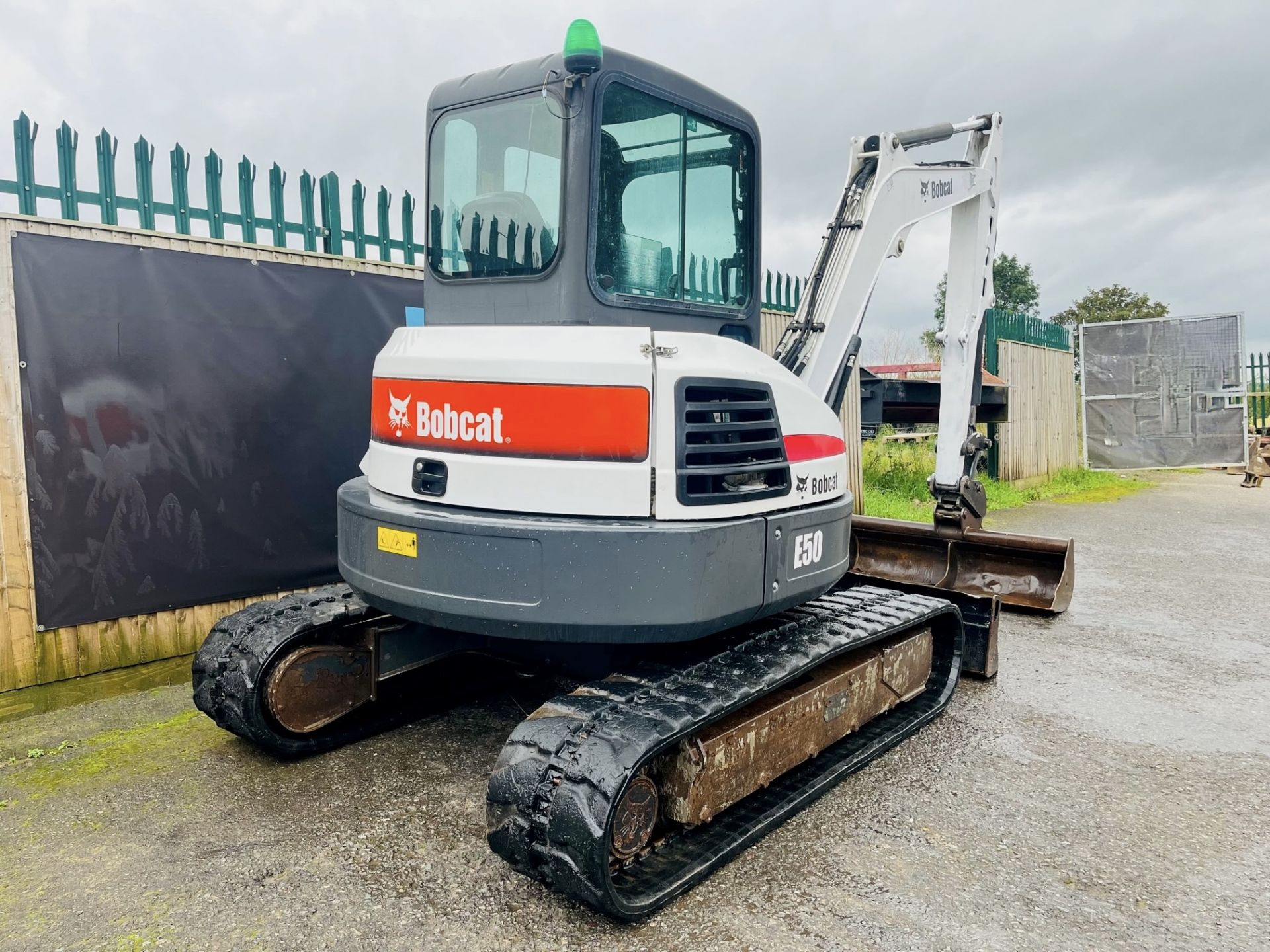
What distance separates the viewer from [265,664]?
3414 millimetres

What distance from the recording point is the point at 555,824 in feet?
7.96

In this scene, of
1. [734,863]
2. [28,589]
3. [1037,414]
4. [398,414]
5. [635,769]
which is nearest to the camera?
[635,769]

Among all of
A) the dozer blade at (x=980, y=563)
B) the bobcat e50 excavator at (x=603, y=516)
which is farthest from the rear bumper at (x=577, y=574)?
the dozer blade at (x=980, y=563)

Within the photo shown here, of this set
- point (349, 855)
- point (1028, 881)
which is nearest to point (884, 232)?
point (1028, 881)

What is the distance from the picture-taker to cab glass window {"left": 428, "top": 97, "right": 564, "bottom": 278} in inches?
116

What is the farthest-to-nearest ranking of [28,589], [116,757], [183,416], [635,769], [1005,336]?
1. [1005,336]
2. [183,416]
3. [28,589]
4. [116,757]
5. [635,769]

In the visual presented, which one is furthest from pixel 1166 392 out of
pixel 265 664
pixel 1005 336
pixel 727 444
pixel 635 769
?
pixel 265 664

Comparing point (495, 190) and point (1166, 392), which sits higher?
point (495, 190)

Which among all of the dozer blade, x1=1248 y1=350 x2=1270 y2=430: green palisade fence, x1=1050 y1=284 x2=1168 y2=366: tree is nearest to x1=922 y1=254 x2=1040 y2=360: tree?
x1=1050 y1=284 x2=1168 y2=366: tree

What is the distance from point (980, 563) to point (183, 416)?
498 cm

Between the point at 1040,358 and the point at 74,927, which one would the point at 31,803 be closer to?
the point at 74,927

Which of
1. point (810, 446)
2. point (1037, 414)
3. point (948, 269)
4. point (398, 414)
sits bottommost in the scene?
point (810, 446)

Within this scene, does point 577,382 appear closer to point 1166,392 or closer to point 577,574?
point 577,574

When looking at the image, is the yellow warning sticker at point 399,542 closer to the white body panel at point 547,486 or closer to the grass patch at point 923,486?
the white body panel at point 547,486
